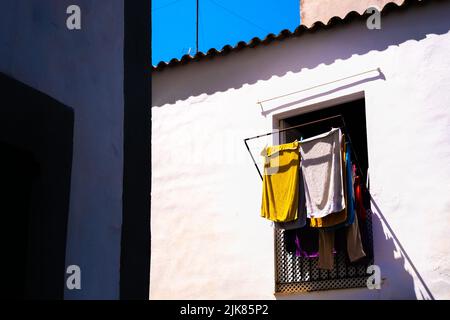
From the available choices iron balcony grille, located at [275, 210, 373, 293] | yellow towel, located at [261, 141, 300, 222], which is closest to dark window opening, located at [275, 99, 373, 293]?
iron balcony grille, located at [275, 210, 373, 293]

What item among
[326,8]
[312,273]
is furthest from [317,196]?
[326,8]

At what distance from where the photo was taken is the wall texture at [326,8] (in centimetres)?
1296

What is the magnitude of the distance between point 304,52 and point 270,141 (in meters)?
1.15

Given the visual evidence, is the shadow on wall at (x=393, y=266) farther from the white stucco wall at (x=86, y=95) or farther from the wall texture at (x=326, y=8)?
the white stucco wall at (x=86, y=95)

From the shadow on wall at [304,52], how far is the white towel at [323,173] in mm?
1158

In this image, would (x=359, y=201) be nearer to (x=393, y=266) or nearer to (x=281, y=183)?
(x=393, y=266)

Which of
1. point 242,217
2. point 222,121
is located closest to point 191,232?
point 242,217

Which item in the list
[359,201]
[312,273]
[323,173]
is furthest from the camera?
[312,273]

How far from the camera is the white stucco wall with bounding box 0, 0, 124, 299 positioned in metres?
4.28

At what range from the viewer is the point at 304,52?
10.3 m

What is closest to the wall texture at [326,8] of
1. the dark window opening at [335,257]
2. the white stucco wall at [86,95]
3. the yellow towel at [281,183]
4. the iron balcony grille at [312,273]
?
the dark window opening at [335,257]

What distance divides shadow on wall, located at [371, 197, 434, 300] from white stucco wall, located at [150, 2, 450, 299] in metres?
0.01

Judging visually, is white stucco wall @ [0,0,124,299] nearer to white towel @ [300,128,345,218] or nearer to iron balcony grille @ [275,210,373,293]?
white towel @ [300,128,345,218]

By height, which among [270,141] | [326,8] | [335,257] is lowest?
[335,257]
